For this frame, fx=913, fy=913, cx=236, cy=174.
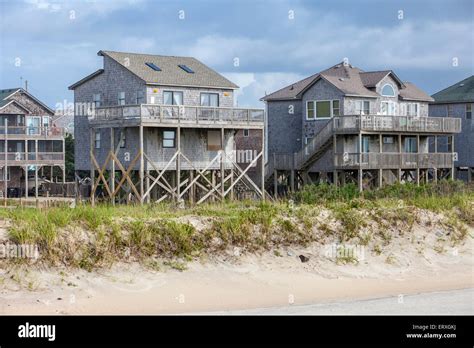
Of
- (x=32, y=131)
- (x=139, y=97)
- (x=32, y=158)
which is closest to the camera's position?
(x=139, y=97)

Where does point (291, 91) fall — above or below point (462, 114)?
above

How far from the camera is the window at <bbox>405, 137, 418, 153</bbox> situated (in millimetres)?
65450

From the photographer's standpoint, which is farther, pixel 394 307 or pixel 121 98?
pixel 121 98

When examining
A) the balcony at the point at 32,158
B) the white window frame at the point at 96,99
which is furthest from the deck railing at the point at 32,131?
the white window frame at the point at 96,99

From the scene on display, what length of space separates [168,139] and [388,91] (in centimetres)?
2221

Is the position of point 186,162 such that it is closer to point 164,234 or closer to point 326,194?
point 326,194

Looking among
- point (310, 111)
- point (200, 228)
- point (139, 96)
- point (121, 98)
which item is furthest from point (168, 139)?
point (200, 228)

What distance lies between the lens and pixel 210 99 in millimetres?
55156

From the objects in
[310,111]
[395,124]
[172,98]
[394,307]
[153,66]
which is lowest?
[394,307]

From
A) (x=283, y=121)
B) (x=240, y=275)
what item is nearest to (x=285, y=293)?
(x=240, y=275)

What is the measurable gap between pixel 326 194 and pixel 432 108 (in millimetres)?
36389

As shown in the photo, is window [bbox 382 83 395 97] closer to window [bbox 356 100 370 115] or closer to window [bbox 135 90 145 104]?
window [bbox 356 100 370 115]

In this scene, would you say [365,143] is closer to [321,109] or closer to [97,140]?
[321,109]
